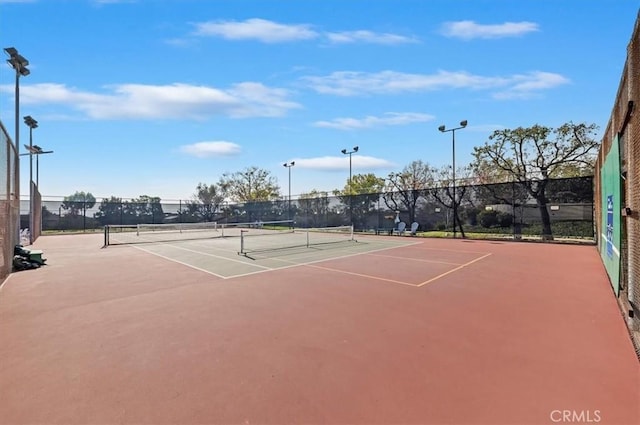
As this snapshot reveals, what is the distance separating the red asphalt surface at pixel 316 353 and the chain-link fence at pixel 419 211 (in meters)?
9.19

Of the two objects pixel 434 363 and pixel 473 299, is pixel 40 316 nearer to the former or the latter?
pixel 434 363

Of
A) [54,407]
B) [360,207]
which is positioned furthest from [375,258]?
[360,207]

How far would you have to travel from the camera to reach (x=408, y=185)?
26.2 m

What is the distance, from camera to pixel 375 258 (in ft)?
33.0

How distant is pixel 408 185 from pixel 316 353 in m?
24.1

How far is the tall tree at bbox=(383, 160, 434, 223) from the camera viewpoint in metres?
19.3

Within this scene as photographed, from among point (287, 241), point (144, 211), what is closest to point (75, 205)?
point (144, 211)

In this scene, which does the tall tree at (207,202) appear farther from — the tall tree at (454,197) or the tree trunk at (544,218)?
the tree trunk at (544,218)

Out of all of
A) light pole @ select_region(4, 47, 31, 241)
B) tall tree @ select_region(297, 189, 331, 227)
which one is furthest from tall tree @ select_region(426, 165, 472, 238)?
light pole @ select_region(4, 47, 31, 241)

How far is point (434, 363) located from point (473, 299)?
2631mm

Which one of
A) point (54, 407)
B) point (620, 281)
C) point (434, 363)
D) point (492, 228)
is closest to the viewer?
point (54, 407)

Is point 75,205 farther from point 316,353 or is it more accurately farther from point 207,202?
point 316,353

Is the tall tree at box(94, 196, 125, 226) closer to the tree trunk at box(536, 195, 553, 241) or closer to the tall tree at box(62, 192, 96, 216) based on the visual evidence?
the tall tree at box(62, 192, 96, 216)

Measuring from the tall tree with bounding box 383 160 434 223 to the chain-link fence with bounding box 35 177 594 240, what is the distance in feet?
0.19
